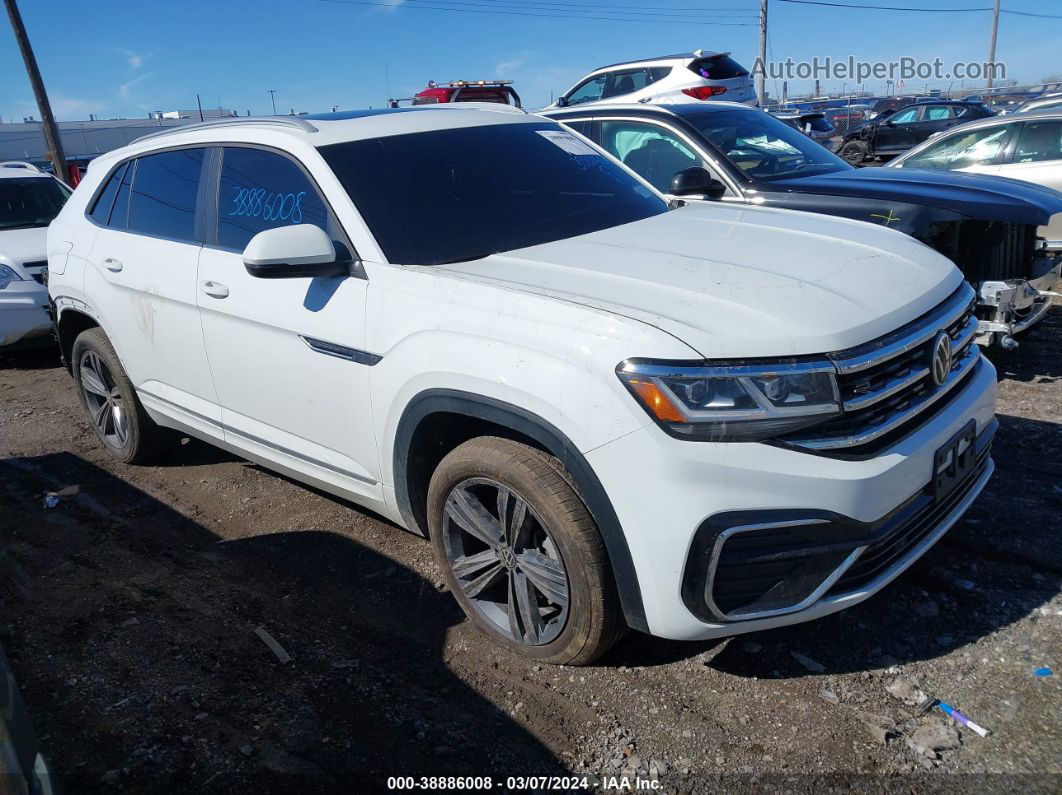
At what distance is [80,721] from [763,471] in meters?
2.38

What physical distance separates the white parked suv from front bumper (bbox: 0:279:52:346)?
711 centimetres

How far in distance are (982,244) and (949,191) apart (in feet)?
1.40

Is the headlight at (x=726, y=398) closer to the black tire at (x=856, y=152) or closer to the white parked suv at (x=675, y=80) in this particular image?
the white parked suv at (x=675, y=80)

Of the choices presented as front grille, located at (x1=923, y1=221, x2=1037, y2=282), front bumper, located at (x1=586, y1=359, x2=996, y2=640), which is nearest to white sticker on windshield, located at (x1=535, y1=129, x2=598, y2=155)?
front bumper, located at (x1=586, y1=359, x2=996, y2=640)

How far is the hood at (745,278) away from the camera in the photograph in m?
2.41

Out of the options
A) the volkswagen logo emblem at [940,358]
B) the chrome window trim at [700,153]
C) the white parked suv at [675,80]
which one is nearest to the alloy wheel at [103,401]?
the chrome window trim at [700,153]

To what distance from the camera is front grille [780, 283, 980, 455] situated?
2385 mm

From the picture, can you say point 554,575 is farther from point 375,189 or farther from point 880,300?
point 375,189

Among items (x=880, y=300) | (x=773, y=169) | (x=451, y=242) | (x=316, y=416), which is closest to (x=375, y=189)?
(x=451, y=242)

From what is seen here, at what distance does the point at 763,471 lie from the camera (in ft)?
7.55

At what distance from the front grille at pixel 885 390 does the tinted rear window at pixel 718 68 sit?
10.6m

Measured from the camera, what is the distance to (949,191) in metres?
5.50

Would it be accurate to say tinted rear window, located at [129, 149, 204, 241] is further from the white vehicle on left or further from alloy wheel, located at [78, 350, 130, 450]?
the white vehicle on left

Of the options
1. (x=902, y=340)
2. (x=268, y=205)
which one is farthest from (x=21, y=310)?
(x=902, y=340)
